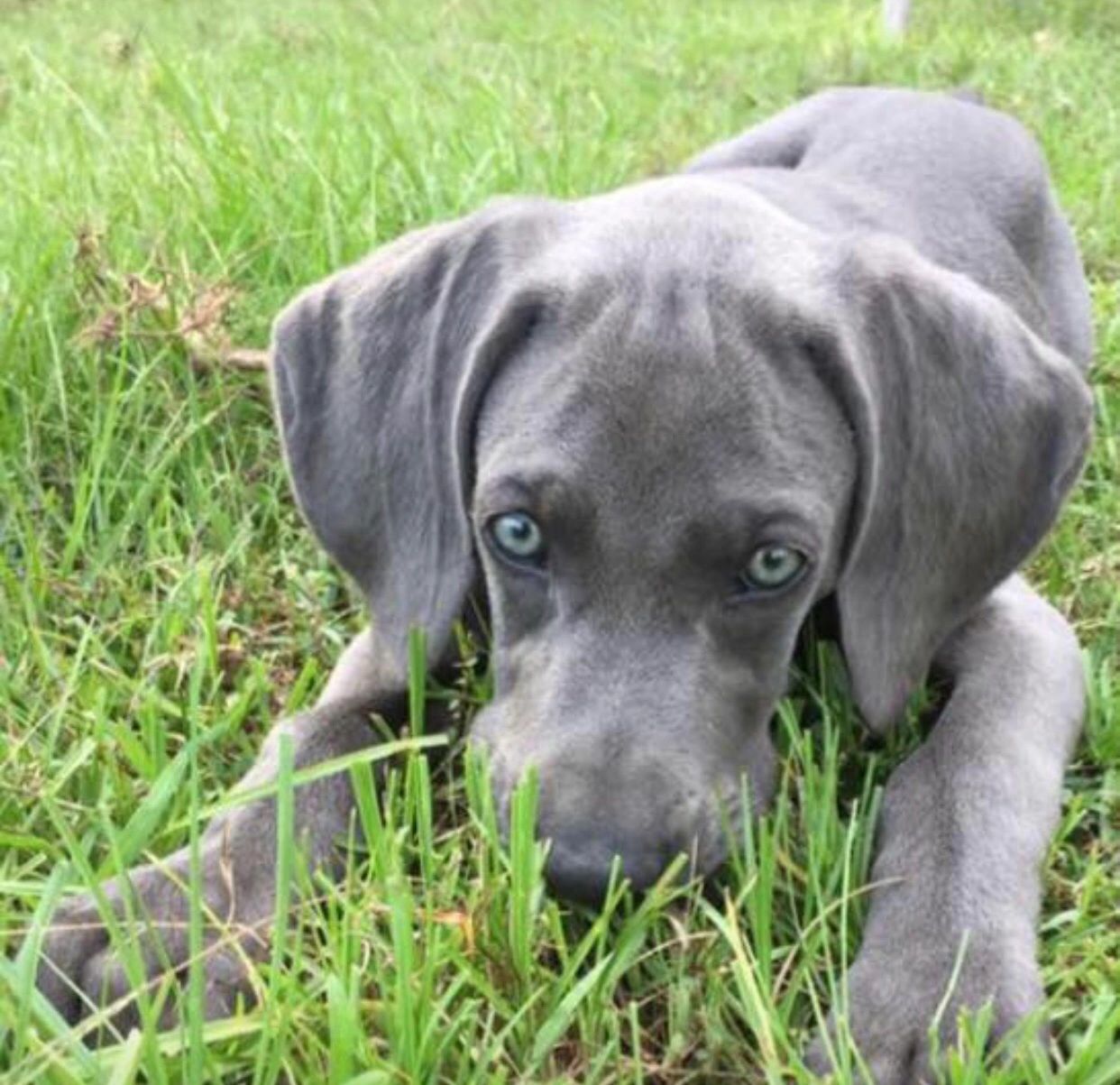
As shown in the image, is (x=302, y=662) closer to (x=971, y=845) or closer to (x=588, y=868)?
(x=588, y=868)

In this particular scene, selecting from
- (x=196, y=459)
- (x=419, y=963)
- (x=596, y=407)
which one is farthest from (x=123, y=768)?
(x=196, y=459)

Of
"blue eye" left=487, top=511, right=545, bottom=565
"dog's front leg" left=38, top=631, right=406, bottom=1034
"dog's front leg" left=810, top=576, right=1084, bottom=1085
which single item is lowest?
"dog's front leg" left=810, top=576, right=1084, bottom=1085

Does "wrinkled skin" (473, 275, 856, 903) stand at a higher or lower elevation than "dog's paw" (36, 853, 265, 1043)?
higher

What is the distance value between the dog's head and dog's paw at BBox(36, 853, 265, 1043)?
0.50m

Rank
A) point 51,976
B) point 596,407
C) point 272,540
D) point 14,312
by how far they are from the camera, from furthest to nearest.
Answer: point 14,312 → point 272,540 → point 596,407 → point 51,976

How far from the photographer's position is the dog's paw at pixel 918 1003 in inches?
99.2

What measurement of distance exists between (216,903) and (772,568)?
1.10m

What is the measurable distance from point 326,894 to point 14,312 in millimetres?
2402

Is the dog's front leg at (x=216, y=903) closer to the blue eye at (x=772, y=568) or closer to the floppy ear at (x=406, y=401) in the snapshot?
the floppy ear at (x=406, y=401)

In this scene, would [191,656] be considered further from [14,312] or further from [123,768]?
[14,312]

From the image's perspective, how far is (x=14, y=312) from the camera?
15.2ft

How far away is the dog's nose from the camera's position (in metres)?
2.61

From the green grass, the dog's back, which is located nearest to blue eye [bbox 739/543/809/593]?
the green grass

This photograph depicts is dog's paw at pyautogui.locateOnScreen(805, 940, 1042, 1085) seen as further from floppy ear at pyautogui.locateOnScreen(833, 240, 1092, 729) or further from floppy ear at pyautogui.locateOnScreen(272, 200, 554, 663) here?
floppy ear at pyautogui.locateOnScreen(272, 200, 554, 663)
